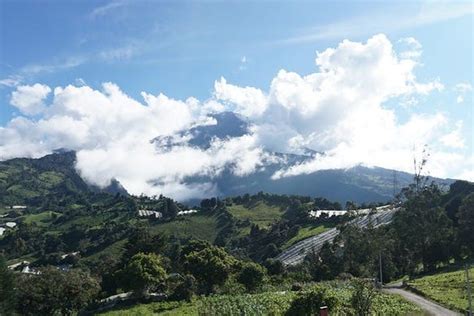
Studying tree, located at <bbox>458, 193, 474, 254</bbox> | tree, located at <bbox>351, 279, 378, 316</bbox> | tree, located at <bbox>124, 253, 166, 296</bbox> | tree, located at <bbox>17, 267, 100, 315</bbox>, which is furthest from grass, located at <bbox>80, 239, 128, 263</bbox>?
tree, located at <bbox>351, 279, 378, 316</bbox>

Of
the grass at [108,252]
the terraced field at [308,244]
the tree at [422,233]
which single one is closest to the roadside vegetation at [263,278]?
the tree at [422,233]

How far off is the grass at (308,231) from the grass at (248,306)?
104m

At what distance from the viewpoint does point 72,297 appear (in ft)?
222

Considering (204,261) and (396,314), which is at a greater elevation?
(204,261)

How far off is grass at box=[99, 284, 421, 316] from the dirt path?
1243mm

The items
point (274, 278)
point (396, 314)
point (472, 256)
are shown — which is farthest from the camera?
point (472, 256)

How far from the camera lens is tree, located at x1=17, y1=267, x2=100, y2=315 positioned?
65.6m

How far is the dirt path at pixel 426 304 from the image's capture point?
175 feet

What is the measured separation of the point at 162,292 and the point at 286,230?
115671 mm

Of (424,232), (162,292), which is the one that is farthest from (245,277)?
(424,232)

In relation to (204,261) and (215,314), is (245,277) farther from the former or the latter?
(215,314)

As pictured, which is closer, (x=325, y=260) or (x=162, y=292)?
(x=162, y=292)

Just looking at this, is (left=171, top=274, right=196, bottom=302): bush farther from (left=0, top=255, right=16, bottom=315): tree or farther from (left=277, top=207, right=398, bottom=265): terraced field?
(left=277, top=207, right=398, bottom=265): terraced field

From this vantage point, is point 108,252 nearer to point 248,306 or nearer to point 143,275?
point 143,275
